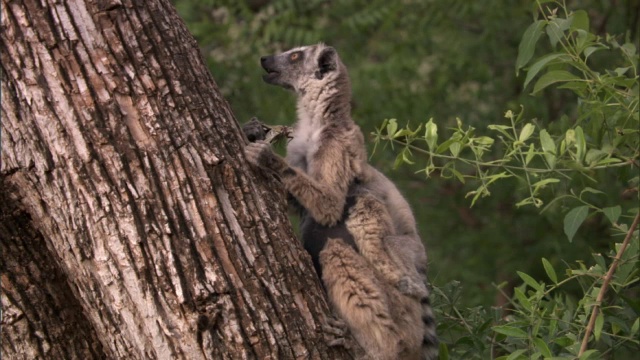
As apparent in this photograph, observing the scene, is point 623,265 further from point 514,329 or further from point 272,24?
point 272,24

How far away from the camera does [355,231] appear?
4.70m

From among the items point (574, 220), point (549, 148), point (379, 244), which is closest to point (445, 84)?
point (379, 244)

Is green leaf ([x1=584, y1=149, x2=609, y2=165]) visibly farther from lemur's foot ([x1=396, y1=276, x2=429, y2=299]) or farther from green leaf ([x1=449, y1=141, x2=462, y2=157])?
lemur's foot ([x1=396, y1=276, x2=429, y2=299])

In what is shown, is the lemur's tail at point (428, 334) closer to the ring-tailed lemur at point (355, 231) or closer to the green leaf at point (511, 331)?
the ring-tailed lemur at point (355, 231)

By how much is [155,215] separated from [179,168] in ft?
0.68

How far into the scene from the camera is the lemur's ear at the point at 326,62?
18.6 ft

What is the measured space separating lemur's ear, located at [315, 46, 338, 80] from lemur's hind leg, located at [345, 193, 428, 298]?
110 cm

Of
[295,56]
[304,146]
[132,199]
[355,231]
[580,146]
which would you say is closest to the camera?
[132,199]

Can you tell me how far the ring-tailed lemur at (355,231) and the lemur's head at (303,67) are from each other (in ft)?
0.38

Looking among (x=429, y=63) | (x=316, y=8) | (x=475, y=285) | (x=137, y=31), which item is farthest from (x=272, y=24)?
(x=137, y=31)

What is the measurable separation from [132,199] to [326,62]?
7.88ft

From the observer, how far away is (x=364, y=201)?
4836mm

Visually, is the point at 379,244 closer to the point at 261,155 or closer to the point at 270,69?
the point at 261,155

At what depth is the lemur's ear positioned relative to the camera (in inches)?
223
